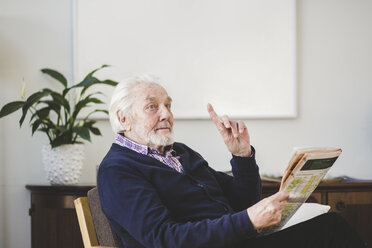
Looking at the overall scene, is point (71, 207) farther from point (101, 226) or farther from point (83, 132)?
point (101, 226)

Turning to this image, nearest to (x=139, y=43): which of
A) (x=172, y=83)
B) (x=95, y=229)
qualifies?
(x=172, y=83)

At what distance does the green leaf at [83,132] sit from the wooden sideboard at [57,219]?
273 millimetres

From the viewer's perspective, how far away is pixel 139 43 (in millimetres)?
3100

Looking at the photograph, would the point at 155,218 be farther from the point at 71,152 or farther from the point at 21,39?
the point at 21,39

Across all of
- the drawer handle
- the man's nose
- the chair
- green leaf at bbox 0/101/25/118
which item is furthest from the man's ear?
the drawer handle

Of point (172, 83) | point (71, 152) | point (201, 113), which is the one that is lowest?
point (71, 152)

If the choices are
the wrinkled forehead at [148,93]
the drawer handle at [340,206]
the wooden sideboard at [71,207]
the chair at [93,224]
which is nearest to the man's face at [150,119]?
the wrinkled forehead at [148,93]

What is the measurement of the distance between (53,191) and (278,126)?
1.45 m

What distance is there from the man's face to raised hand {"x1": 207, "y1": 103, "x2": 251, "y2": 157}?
19cm

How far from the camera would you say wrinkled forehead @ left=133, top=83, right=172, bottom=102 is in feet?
6.28

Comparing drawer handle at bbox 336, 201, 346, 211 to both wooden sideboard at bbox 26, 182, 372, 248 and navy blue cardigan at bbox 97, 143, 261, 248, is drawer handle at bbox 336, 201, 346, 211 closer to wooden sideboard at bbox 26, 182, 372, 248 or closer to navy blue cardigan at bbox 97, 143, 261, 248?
wooden sideboard at bbox 26, 182, 372, 248

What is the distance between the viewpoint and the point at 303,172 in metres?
1.58

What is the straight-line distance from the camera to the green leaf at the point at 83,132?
8.43 feet

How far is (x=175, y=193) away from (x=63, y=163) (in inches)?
44.2
